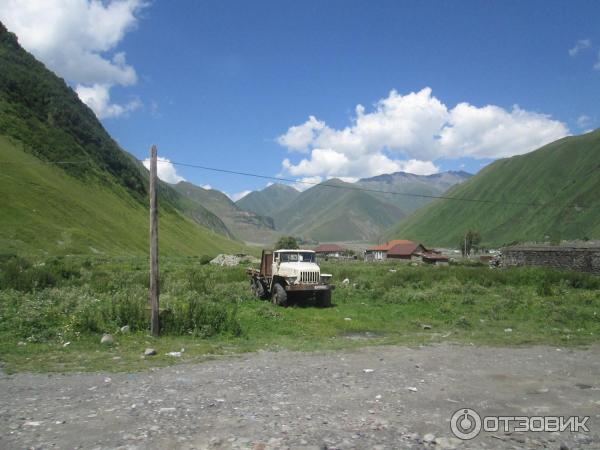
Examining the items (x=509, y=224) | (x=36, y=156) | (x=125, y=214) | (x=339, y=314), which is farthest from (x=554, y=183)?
(x=339, y=314)

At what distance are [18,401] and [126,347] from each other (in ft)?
13.7

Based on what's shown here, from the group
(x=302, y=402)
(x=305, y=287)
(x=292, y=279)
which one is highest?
(x=292, y=279)

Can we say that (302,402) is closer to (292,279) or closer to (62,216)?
(292,279)

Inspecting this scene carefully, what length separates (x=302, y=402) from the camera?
24.1 ft

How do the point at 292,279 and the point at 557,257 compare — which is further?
the point at 557,257

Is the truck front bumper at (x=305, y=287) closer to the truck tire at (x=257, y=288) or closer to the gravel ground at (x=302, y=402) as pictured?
the truck tire at (x=257, y=288)

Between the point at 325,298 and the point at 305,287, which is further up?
the point at 305,287

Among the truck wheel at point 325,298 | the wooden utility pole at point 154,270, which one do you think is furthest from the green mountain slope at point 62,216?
the wooden utility pole at point 154,270

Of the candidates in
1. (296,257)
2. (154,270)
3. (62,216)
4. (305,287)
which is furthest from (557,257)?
(62,216)

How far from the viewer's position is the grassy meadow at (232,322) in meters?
11.1

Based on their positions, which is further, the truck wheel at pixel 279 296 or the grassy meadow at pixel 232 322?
the truck wheel at pixel 279 296

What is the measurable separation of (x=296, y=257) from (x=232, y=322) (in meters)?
7.67

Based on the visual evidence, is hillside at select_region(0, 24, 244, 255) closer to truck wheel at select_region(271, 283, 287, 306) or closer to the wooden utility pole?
truck wheel at select_region(271, 283, 287, 306)

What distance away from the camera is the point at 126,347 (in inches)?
450
